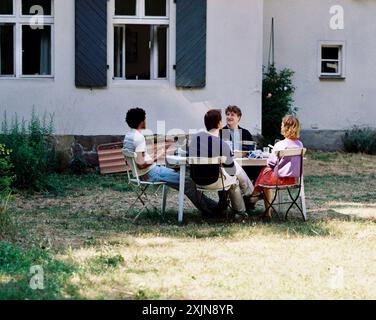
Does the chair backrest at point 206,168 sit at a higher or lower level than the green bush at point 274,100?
lower

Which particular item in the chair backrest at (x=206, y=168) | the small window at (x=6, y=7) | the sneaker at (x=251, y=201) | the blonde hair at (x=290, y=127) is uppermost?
the small window at (x=6, y=7)

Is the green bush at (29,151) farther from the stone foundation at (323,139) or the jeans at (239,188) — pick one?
the stone foundation at (323,139)

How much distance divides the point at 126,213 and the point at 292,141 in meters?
2.22

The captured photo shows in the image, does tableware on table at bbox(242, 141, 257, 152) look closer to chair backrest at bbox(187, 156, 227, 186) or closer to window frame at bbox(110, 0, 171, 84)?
chair backrest at bbox(187, 156, 227, 186)

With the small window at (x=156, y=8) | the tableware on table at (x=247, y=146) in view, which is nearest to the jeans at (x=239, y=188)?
the tableware on table at (x=247, y=146)

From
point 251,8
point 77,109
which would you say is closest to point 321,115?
point 251,8

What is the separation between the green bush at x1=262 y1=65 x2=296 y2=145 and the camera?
15.8 metres

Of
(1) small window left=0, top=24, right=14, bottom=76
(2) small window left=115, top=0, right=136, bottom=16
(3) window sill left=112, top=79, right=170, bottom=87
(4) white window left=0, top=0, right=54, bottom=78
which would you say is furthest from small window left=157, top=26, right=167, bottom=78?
(1) small window left=0, top=24, right=14, bottom=76

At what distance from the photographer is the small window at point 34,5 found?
13.8 meters

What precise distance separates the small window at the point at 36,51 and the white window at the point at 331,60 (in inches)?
246

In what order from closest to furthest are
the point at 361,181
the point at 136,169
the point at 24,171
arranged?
the point at 136,169 → the point at 24,171 → the point at 361,181

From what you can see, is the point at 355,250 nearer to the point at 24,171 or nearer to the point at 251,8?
the point at 24,171

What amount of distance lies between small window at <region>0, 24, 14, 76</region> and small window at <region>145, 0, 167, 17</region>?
7.36ft

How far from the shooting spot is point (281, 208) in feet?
35.4
